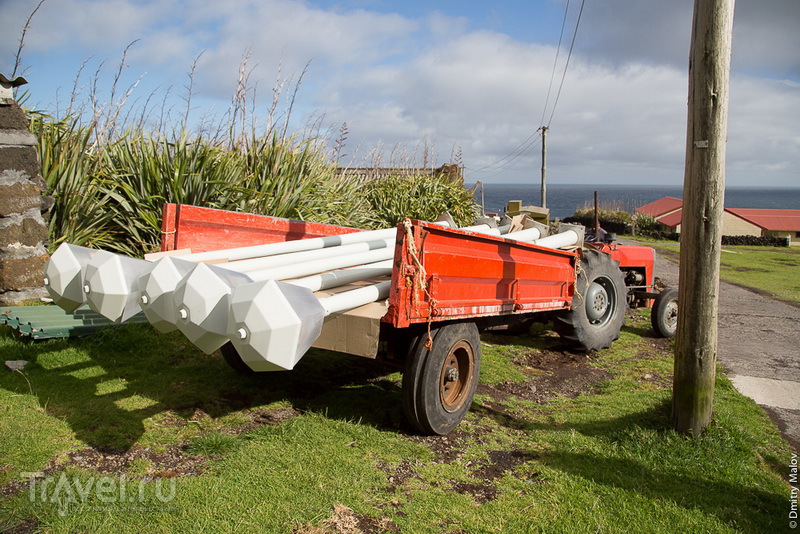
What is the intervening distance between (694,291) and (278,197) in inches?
197

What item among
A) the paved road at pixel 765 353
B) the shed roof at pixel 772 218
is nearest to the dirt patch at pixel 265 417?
the paved road at pixel 765 353

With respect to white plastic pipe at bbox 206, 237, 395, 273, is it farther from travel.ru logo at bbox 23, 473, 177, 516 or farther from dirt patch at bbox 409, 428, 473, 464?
dirt patch at bbox 409, 428, 473, 464

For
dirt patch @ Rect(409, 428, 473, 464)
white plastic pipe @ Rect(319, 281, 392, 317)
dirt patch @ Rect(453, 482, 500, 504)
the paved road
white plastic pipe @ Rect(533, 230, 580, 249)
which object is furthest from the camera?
white plastic pipe @ Rect(533, 230, 580, 249)

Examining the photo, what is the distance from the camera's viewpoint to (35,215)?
19.3ft

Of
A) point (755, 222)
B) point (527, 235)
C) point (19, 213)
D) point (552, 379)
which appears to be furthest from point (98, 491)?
point (755, 222)

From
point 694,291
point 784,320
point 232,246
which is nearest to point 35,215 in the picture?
point 232,246

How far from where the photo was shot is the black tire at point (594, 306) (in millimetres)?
6340

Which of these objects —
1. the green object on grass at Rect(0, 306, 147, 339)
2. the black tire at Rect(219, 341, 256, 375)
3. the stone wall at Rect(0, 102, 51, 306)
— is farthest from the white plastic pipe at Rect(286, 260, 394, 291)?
the stone wall at Rect(0, 102, 51, 306)

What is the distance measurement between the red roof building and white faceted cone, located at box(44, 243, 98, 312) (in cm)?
3147

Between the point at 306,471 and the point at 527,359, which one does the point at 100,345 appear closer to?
the point at 306,471

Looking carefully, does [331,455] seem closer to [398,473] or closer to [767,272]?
[398,473]

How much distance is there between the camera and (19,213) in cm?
580

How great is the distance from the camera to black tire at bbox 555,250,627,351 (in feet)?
20.8

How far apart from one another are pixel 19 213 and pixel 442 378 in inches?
175
